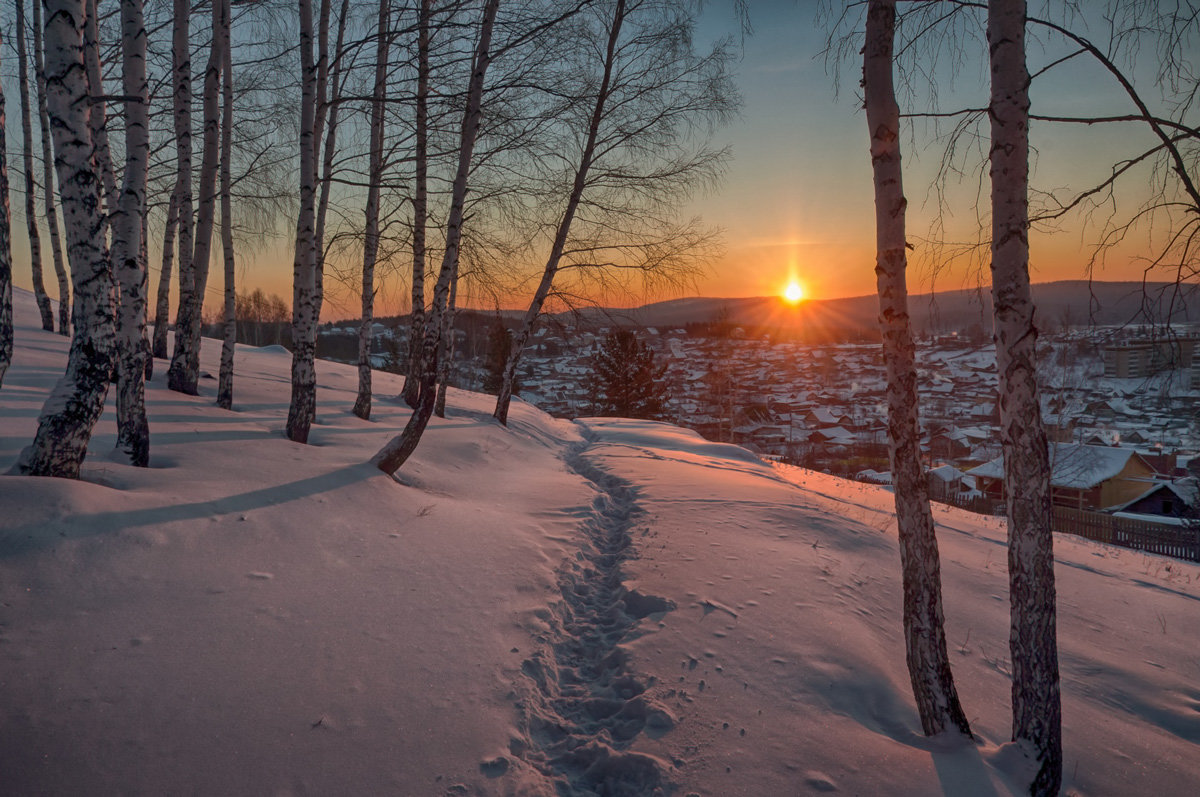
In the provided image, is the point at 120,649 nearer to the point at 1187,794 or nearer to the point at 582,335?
the point at 1187,794

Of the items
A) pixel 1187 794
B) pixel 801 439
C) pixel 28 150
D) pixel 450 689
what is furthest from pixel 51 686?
pixel 801 439

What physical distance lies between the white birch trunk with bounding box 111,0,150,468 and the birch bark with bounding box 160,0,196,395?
70.5 inches

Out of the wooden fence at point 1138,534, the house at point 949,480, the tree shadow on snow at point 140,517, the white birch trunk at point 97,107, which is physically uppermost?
the white birch trunk at point 97,107

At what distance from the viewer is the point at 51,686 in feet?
7.86

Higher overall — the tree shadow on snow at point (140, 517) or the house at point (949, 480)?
the tree shadow on snow at point (140, 517)

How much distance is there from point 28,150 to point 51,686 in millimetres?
14322

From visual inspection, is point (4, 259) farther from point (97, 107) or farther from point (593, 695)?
point (593, 695)

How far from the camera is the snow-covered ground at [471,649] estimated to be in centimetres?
244

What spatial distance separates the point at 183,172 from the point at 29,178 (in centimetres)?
710

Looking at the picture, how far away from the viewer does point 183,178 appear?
7.94 meters

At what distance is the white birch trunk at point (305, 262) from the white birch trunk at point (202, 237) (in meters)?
1.67

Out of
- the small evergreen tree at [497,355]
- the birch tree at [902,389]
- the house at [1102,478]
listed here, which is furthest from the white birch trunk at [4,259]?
the house at [1102,478]

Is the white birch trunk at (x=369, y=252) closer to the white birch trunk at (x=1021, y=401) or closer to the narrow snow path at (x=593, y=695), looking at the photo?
the narrow snow path at (x=593, y=695)

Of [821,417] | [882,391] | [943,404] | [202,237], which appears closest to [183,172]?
[202,237]
